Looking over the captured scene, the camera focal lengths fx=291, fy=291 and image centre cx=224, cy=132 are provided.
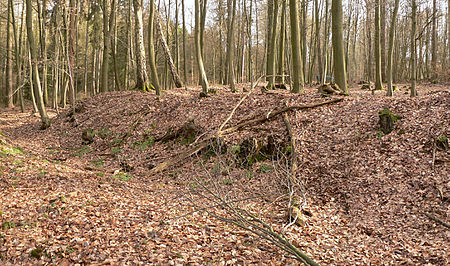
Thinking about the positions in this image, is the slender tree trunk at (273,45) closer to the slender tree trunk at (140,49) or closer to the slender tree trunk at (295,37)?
the slender tree trunk at (295,37)

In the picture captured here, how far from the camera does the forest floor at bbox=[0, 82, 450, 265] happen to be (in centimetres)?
482

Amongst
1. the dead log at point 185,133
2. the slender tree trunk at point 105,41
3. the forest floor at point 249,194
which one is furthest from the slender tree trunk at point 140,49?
the dead log at point 185,133

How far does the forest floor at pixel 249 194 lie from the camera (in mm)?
4824

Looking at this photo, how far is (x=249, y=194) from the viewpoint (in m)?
7.50

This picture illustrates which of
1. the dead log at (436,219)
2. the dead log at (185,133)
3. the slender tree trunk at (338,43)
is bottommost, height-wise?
the dead log at (436,219)

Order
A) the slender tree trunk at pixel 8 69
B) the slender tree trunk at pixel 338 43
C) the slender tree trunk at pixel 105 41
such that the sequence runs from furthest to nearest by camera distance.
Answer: the slender tree trunk at pixel 8 69
the slender tree trunk at pixel 105 41
the slender tree trunk at pixel 338 43

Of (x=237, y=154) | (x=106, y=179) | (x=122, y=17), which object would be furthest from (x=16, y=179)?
(x=122, y=17)

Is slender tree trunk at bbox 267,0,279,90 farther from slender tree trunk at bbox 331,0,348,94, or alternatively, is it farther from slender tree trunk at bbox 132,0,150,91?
slender tree trunk at bbox 132,0,150,91

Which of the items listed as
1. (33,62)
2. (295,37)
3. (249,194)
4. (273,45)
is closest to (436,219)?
(249,194)

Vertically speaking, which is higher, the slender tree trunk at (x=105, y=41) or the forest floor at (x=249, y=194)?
the slender tree trunk at (x=105, y=41)

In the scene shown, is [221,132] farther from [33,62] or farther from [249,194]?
[33,62]

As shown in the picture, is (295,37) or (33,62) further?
(33,62)

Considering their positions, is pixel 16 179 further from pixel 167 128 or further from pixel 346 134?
pixel 346 134

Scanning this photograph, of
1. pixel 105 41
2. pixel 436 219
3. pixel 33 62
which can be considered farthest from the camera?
pixel 105 41
